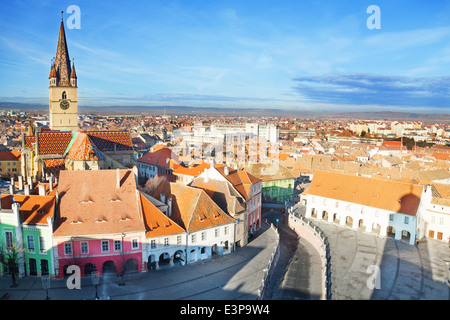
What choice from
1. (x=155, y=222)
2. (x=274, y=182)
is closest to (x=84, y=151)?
(x=155, y=222)

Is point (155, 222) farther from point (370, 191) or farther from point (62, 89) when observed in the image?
point (62, 89)

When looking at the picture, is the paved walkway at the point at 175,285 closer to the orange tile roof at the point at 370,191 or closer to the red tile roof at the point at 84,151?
the orange tile roof at the point at 370,191

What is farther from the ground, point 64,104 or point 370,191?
point 64,104

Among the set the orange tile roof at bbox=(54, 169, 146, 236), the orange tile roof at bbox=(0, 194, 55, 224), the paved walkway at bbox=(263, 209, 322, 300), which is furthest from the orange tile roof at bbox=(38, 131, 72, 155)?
the paved walkway at bbox=(263, 209, 322, 300)

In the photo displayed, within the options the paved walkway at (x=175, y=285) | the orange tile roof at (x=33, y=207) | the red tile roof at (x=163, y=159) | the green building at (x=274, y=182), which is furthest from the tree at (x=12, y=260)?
the green building at (x=274, y=182)

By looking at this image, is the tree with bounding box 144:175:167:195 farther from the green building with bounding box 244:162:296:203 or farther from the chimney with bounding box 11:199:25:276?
the green building with bounding box 244:162:296:203
